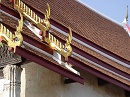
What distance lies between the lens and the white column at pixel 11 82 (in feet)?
21.3

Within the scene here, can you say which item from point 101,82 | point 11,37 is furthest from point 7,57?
point 101,82

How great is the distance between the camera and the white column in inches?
255

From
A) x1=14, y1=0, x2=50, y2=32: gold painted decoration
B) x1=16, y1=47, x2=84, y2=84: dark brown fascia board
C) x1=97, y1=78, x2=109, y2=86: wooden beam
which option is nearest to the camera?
x1=16, y1=47, x2=84, y2=84: dark brown fascia board

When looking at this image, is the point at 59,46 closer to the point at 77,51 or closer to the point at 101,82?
the point at 77,51

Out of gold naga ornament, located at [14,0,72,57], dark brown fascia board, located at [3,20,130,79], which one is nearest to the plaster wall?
dark brown fascia board, located at [3,20,130,79]

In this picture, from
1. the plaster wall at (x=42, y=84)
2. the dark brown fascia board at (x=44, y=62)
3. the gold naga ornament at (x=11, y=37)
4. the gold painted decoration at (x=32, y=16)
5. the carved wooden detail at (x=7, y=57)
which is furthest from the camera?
the plaster wall at (x=42, y=84)

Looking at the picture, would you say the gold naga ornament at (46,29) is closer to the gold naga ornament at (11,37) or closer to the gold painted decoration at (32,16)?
the gold painted decoration at (32,16)

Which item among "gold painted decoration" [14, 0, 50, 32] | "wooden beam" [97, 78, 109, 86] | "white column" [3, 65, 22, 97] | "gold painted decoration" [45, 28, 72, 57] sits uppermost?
"gold painted decoration" [14, 0, 50, 32]

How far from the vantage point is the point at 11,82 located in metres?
6.53

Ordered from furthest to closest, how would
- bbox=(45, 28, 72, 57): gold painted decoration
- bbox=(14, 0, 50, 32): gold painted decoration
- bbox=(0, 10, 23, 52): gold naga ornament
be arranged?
bbox=(14, 0, 50, 32): gold painted decoration < bbox=(45, 28, 72, 57): gold painted decoration < bbox=(0, 10, 23, 52): gold naga ornament

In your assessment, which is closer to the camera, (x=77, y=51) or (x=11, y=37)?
(x=11, y=37)

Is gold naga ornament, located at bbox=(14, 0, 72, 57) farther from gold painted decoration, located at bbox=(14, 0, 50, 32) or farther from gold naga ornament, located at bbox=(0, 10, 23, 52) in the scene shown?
gold naga ornament, located at bbox=(0, 10, 23, 52)

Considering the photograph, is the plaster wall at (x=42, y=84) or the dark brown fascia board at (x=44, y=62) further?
the plaster wall at (x=42, y=84)

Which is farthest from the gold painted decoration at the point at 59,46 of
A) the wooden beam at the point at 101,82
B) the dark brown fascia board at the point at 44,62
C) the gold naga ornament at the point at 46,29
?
the wooden beam at the point at 101,82
